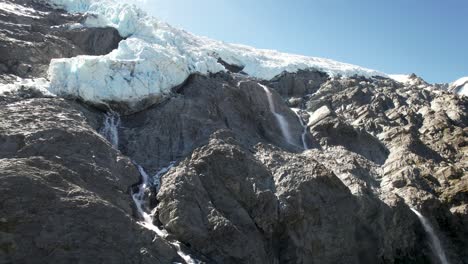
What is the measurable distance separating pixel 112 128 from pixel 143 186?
7.25 m

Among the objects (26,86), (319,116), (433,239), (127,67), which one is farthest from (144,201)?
(319,116)

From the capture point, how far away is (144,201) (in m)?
31.5

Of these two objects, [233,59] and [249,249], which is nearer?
[249,249]

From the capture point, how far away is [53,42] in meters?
46.4

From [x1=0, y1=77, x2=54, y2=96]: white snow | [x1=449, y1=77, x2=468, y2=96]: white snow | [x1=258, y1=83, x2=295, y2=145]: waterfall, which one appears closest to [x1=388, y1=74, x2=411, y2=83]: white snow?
[x1=449, y1=77, x2=468, y2=96]: white snow

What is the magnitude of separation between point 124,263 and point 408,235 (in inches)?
952

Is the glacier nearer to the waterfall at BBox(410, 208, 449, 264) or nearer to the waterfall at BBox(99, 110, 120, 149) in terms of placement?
the waterfall at BBox(99, 110, 120, 149)

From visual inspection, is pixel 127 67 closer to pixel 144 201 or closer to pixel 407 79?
pixel 144 201

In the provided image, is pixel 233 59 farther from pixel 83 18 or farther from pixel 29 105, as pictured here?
pixel 29 105

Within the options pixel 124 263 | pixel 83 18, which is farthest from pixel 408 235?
pixel 83 18

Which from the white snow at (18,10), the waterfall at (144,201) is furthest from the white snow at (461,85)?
the waterfall at (144,201)

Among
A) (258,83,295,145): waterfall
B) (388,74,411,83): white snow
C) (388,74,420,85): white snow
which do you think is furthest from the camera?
(388,74,411,83): white snow

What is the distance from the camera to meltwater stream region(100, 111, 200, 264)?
1115 inches

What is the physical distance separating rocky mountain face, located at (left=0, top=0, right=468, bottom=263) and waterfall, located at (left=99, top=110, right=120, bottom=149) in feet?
0.41
